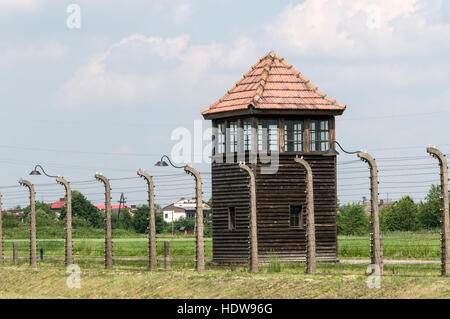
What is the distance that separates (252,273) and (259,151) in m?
9.71

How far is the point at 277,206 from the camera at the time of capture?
38750 mm

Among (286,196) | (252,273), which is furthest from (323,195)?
(252,273)

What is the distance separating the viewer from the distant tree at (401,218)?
112188 mm

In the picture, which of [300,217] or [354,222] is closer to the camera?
[300,217]

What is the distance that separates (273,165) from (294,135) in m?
1.52

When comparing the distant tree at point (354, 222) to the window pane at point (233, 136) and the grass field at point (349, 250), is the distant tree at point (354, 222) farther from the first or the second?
the window pane at point (233, 136)

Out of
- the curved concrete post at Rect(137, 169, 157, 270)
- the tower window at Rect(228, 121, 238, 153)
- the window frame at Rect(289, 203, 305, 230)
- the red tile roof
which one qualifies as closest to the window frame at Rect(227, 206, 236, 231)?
the window frame at Rect(289, 203, 305, 230)

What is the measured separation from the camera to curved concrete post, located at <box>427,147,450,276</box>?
26.1m

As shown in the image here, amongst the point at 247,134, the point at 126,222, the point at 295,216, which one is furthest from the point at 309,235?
the point at 126,222

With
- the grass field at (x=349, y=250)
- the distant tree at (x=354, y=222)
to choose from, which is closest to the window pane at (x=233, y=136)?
the grass field at (x=349, y=250)

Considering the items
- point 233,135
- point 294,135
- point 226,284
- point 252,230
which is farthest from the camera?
point 233,135

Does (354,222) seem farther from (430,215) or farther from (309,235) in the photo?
(309,235)
